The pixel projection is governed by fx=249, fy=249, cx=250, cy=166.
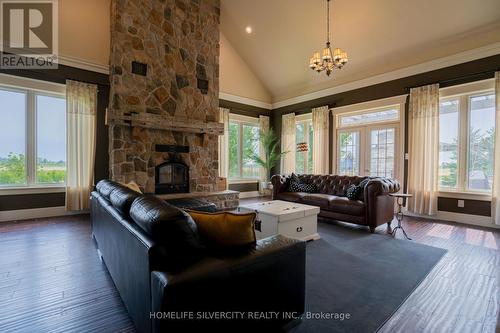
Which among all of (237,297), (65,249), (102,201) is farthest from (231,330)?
(65,249)

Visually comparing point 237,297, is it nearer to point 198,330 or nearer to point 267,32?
point 198,330

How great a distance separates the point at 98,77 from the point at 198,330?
595cm

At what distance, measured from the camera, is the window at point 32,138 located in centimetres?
470

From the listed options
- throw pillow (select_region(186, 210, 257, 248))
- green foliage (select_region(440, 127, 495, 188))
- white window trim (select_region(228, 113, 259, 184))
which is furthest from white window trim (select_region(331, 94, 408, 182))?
throw pillow (select_region(186, 210, 257, 248))

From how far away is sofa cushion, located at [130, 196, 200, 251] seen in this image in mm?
1305

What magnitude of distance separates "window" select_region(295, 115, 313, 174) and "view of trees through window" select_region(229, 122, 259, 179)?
4.48 feet

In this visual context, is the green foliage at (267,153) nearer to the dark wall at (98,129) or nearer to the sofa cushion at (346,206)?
the sofa cushion at (346,206)

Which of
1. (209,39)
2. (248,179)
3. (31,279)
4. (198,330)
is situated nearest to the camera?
(198,330)

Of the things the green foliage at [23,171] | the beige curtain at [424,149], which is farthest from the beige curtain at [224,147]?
the beige curtain at [424,149]

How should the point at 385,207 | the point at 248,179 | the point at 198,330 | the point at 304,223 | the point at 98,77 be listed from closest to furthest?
the point at 198,330 → the point at 304,223 → the point at 385,207 → the point at 98,77 → the point at 248,179

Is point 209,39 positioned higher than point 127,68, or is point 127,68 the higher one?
point 209,39

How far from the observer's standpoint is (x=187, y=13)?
18.6 feet

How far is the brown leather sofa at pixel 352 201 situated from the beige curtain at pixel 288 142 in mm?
2473

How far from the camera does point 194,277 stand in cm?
120
